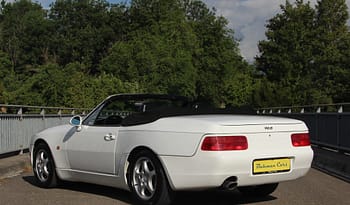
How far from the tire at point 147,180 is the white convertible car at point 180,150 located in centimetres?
1

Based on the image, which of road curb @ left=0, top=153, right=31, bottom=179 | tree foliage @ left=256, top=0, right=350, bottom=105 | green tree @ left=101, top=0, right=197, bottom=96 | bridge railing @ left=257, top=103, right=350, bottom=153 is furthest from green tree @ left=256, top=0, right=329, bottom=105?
road curb @ left=0, top=153, right=31, bottom=179

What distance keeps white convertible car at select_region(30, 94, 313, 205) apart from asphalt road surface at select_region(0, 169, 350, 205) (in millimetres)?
240

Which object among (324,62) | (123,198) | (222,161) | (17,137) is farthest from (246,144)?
(324,62)

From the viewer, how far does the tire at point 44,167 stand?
8469mm

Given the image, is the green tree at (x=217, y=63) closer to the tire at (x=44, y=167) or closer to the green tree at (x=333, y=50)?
the green tree at (x=333, y=50)

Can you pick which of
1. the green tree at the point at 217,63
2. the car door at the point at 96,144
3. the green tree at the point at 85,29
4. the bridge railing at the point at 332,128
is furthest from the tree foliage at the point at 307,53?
the car door at the point at 96,144

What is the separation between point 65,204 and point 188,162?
1.84 meters

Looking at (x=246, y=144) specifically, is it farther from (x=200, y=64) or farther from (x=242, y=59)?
(x=242, y=59)

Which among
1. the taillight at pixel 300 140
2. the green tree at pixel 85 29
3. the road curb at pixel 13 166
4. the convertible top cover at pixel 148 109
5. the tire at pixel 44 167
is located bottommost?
the road curb at pixel 13 166

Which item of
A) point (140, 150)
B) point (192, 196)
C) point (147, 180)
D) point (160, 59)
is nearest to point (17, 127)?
point (192, 196)

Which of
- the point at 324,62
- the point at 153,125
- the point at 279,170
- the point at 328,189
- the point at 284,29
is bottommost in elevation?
the point at 328,189

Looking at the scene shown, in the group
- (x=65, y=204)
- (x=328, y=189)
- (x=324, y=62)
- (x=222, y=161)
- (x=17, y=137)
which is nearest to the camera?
(x=222, y=161)

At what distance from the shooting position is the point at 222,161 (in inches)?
241

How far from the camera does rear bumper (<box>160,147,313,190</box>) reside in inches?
241
